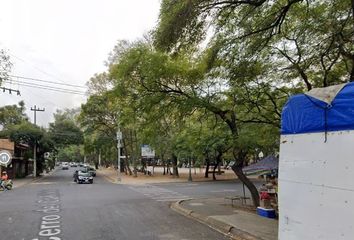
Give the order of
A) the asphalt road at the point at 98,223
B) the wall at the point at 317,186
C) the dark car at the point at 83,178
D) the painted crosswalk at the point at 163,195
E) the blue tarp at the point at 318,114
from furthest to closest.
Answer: the dark car at the point at 83,178
the painted crosswalk at the point at 163,195
the asphalt road at the point at 98,223
the blue tarp at the point at 318,114
the wall at the point at 317,186

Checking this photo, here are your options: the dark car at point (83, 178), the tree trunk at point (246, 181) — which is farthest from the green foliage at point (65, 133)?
the tree trunk at point (246, 181)

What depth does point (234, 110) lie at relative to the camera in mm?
17797

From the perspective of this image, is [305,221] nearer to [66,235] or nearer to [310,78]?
[66,235]

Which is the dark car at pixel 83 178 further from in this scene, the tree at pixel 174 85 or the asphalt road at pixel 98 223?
the tree at pixel 174 85

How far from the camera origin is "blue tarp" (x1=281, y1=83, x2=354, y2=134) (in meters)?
3.85

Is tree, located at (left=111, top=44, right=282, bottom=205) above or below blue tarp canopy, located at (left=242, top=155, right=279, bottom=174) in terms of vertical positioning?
above

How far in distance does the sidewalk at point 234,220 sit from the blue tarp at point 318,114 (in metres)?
6.86

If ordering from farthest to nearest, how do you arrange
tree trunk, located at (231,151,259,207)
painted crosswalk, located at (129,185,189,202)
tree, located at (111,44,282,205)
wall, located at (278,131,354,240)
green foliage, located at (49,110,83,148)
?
green foliage, located at (49,110,83,148)
painted crosswalk, located at (129,185,189,202)
tree trunk, located at (231,151,259,207)
tree, located at (111,44,282,205)
wall, located at (278,131,354,240)

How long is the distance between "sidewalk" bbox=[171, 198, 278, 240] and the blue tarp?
6862mm

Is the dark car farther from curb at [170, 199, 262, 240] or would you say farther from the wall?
the wall

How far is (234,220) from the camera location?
13844 millimetres

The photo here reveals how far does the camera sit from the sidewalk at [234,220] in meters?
11.5

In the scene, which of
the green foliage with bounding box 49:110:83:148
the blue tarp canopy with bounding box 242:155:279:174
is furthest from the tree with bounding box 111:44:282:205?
the green foliage with bounding box 49:110:83:148

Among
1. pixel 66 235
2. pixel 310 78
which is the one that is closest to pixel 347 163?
pixel 66 235
